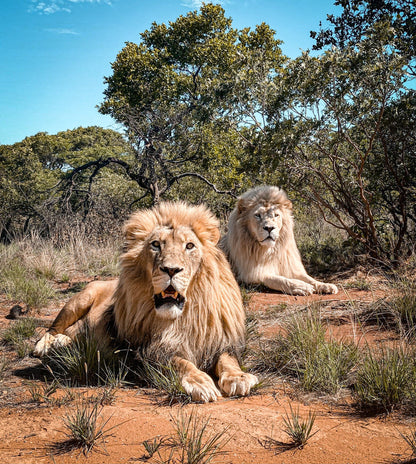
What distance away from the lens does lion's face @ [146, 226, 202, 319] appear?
3.55 meters

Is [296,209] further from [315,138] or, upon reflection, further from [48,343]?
[48,343]

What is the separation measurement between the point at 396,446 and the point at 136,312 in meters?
2.11

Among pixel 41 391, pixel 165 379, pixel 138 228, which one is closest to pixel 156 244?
pixel 138 228

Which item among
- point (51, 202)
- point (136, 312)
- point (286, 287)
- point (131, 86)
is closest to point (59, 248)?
point (51, 202)

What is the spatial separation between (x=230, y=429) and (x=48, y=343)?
2.48 metres

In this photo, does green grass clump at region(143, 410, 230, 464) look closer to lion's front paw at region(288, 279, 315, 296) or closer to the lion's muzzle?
the lion's muzzle

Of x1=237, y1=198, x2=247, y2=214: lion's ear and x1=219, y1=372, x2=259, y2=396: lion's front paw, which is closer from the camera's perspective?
x1=219, y1=372, x2=259, y2=396: lion's front paw

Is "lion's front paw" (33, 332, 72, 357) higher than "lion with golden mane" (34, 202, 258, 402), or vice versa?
"lion with golden mane" (34, 202, 258, 402)

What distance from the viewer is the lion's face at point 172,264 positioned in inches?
140

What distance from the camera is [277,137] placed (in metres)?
7.20

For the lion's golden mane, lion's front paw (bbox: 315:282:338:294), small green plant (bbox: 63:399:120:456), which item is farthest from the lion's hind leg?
lion's front paw (bbox: 315:282:338:294)

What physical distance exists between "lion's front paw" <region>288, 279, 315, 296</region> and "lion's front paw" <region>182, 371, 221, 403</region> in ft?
12.4

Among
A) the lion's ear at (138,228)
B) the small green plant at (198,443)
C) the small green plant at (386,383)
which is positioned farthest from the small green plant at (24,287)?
the small green plant at (386,383)

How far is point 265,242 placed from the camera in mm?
7438
